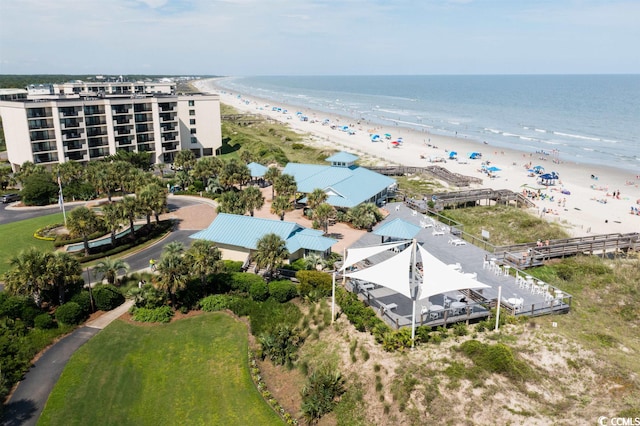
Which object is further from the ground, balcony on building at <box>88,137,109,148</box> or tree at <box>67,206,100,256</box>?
balcony on building at <box>88,137,109,148</box>

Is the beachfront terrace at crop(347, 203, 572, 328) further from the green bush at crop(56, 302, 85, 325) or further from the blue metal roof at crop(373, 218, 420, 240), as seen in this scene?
the green bush at crop(56, 302, 85, 325)

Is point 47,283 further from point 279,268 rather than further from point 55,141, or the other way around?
point 55,141

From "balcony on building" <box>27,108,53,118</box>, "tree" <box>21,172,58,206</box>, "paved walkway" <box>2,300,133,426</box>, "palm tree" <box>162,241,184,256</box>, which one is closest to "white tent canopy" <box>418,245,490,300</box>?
"palm tree" <box>162,241,184,256</box>

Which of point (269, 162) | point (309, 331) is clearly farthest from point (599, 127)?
point (309, 331)

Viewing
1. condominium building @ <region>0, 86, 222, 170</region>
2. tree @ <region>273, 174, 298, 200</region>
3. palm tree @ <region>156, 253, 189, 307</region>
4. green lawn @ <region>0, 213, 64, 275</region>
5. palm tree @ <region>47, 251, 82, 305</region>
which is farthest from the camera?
condominium building @ <region>0, 86, 222, 170</region>

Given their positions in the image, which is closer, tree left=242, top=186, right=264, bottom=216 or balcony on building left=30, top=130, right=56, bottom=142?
tree left=242, top=186, right=264, bottom=216

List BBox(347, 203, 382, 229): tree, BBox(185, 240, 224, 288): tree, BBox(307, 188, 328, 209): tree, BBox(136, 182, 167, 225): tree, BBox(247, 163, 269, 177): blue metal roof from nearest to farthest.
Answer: BBox(185, 240, 224, 288): tree, BBox(136, 182, 167, 225): tree, BBox(347, 203, 382, 229): tree, BBox(307, 188, 328, 209): tree, BBox(247, 163, 269, 177): blue metal roof

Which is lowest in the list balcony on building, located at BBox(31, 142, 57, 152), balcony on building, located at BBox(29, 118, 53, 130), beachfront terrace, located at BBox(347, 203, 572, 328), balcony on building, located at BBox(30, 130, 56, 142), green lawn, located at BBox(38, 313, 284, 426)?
green lawn, located at BBox(38, 313, 284, 426)

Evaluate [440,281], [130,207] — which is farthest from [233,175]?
[440,281]
